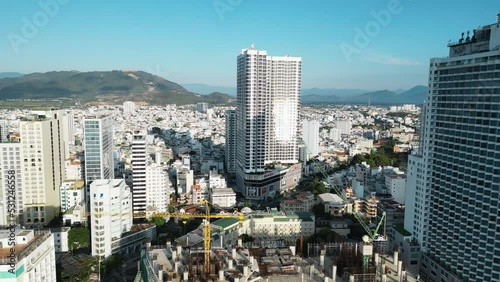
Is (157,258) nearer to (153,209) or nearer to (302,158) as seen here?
(153,209)

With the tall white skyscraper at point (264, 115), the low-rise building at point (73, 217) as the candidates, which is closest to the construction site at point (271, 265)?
the low-rise building at point (73, 217)

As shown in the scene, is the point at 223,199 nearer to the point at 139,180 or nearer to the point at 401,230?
the point at 139,180

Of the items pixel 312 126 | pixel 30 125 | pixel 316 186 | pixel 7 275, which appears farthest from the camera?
pixel 312 126

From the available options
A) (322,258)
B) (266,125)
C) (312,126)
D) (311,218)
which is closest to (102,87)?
(312,126)

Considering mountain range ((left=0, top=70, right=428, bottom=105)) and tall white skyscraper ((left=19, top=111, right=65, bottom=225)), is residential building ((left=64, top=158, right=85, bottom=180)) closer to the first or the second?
tall white skyscraper ((left=19, top=111, right=65, bottom=225))

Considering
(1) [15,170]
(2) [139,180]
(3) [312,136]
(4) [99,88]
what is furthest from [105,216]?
(4) [99,88]

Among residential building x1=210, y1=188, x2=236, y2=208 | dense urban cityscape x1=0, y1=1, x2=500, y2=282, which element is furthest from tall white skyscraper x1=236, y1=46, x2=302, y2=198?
residential building x1=210, y1=188, x2=236, y2=208

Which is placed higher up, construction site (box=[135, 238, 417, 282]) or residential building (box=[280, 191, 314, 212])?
construction site (box=[135, 238, 417, 282])
